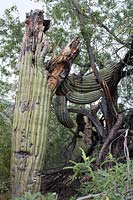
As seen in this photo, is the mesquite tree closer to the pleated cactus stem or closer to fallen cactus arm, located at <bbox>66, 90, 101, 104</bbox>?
the pleated cactus stem

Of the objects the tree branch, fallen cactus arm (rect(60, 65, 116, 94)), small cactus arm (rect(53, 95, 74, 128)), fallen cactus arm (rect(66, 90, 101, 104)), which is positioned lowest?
the tree branch

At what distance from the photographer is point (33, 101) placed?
5082 mm

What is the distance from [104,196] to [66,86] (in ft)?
11.6

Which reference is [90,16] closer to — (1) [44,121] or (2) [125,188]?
(1) [44,121]

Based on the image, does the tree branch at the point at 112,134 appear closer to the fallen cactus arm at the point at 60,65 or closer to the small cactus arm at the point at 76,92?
the small cactus arm at the point at 76,92

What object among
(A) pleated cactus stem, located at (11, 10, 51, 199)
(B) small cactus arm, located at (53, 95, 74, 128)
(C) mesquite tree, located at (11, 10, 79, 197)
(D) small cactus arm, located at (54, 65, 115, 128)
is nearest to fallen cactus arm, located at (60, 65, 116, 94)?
(D) small cactus arm, located at (54, 65, 115, 128)

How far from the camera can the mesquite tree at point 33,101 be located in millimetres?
4965

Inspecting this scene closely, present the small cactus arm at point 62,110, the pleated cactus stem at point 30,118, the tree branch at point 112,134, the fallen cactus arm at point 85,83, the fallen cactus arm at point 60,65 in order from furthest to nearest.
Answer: the small cactus arm at point 62,110, the fallen cactus arm at point 85,83, the tree branch at point 112,134, the fallen cactus arm at point 60,65, the pleated cactus stem at point 30,118

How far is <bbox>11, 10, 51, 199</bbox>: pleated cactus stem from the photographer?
4.96 meters

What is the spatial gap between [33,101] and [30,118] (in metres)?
0.23

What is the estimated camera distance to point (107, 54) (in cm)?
715

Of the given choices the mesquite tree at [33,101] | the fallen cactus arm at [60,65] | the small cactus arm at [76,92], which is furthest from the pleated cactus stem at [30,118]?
the small cactus arm at [76,92]

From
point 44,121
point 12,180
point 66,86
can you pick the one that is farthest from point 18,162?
point 66,86

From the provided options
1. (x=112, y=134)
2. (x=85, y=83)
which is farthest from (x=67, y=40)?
(x=112, y=134)
